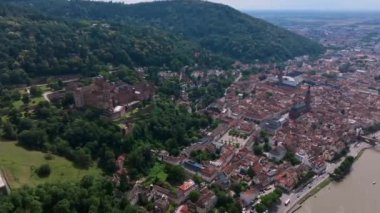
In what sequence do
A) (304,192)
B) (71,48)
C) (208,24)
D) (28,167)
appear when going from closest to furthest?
(28,167) → (304,192) → (71,48) → (208,24)

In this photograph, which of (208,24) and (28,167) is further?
(208,24)

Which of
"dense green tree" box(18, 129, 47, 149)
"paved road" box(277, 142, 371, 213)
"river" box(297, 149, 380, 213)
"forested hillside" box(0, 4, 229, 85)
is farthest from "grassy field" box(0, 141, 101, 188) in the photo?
"river" box(297, 149, 380, 213)

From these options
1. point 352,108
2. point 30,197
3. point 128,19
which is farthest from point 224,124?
point 128,19

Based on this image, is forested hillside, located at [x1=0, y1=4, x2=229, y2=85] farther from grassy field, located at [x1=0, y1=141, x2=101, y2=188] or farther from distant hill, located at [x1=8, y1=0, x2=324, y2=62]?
distant hill, located at [x1=8, y1=0, x2=324, y2=62]

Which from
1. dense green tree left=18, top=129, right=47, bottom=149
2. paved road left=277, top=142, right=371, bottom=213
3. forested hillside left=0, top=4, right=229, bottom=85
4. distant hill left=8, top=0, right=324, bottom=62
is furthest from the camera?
distant hill left=8, top=0, right=324, bottom=62

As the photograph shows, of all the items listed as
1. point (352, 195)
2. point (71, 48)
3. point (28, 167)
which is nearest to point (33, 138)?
point (28, 167)

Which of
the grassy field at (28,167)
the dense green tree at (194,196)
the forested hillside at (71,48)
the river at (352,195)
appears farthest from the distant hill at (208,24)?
the grassy field at (28,167)

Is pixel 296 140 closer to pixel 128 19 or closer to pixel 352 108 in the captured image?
pixel 352 108

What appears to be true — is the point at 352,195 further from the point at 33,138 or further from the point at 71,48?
the point at 71,48
